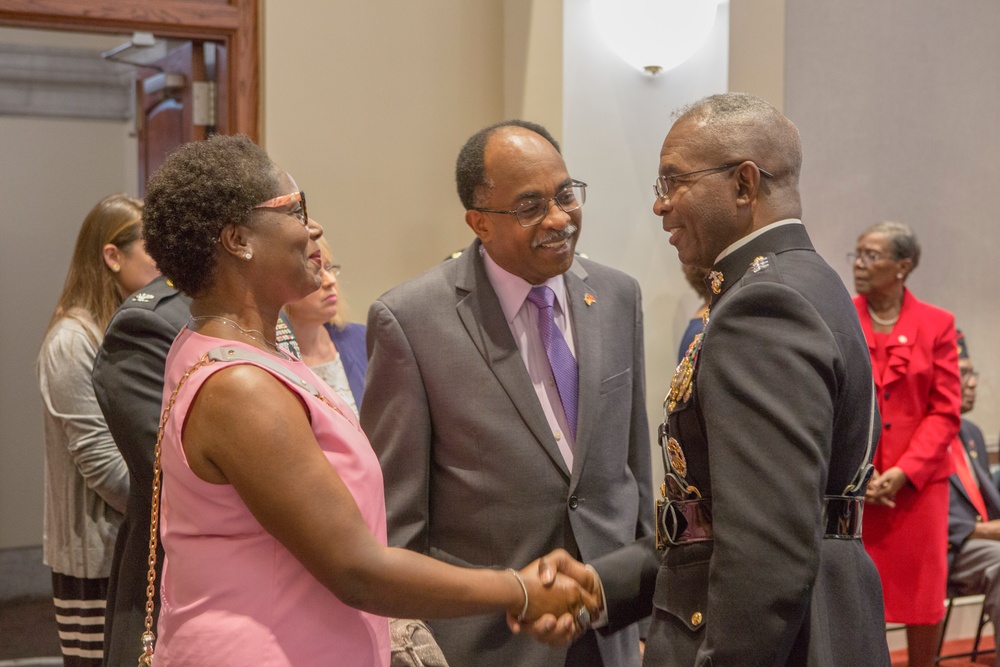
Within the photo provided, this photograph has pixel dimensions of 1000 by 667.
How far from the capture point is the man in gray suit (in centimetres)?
231

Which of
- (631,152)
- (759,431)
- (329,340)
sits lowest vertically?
(329,340)

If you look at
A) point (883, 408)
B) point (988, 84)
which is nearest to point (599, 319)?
point (883, 408)

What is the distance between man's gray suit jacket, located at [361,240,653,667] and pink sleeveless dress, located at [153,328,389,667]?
0.64 m

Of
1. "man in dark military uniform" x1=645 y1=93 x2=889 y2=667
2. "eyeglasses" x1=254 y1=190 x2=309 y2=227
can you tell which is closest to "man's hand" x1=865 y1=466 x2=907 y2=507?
"man in dark military uniform" x1=645 y1=93 x2=889 y2=667

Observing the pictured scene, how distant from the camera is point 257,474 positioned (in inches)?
59.9

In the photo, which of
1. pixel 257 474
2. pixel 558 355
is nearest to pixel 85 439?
pixel 558 355

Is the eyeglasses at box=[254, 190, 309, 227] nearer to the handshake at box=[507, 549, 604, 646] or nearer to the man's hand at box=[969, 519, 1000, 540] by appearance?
the handshake at box=[507, 549, 604, 646]

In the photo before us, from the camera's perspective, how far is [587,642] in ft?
7.51

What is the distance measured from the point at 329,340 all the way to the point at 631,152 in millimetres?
1634

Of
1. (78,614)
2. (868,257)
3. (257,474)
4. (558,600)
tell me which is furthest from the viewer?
(868,257)

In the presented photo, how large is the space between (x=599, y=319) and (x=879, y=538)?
2.40 m

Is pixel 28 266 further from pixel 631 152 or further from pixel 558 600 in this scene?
pixel 558 600

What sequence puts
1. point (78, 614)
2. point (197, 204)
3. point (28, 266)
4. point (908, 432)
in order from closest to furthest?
point (197, 204) < point (78, 614) < point (908, 432) < point (28, 266)

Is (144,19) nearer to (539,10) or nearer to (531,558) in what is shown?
(539,10)
